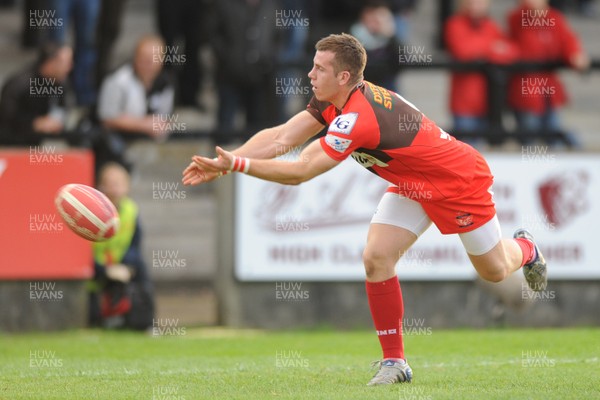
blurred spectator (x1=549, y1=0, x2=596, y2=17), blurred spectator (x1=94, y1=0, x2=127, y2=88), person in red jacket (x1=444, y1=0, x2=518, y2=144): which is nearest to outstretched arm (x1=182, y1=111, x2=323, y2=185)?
person in red jacket (x1=444, y1=0, x2=518, y2=144)

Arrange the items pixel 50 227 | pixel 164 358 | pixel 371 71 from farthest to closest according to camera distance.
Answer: pixel 371 71
pixel 50 227
pixel 164 358

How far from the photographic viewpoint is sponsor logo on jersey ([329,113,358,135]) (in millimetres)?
7840

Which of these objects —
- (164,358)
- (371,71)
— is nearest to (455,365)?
(164,358)

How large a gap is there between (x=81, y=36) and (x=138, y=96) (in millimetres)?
2358

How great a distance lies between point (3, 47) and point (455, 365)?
11.5m

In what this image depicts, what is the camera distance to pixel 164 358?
10.3m

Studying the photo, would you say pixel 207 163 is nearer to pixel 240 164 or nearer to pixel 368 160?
pixel 240 164

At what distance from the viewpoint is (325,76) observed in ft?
26.5

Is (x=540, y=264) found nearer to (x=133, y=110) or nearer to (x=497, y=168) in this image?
(x=497, y=168)

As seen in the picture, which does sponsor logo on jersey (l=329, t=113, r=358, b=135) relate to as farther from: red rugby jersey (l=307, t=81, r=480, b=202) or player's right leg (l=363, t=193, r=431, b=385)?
player's right leg (l=363, t=193, r=431, b=385)

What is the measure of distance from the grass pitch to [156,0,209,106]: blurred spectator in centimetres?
476

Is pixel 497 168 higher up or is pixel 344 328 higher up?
pixel 497 168

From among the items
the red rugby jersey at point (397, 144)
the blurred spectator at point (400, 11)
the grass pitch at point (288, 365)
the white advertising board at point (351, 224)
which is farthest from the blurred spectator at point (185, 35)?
the red rugby jersey at point (397, 144)

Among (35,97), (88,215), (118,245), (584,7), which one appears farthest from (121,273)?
(584,7)
